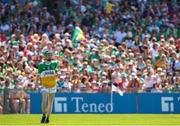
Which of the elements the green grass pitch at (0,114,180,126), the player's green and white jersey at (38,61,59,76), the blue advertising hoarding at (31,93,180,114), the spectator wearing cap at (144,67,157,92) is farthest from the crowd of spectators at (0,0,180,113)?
the player's green and white jersey at (38,61,59,76)

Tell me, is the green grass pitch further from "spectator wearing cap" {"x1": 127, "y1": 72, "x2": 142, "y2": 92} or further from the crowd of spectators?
"spectator wearing cap" {"x1": 127, "y1": 72, "x2": 142, "y2": 92}

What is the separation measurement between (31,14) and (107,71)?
7168mm

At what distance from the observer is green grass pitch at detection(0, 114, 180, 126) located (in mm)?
26656

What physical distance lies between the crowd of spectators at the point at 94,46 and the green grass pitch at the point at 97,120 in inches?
68.5

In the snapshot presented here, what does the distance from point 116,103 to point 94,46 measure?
415 centimetres

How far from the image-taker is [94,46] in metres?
37.6

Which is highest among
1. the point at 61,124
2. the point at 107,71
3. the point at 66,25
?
the point at 66,25

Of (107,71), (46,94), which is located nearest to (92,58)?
(107,71)

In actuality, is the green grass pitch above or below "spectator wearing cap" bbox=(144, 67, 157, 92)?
below

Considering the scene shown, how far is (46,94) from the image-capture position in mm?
27531

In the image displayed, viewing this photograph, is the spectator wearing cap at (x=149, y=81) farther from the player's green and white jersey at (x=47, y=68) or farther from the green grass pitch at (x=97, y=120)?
the player's green and white jersey at (x=47, y=68)

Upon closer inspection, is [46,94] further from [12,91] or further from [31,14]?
[31,14]

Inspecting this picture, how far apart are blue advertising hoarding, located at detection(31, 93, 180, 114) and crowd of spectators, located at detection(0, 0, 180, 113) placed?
10.1 inches

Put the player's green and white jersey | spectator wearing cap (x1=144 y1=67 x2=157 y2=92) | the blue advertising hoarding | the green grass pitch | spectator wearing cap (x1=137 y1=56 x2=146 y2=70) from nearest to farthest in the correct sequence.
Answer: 1. the green grass pitch
2. the player's green and white jersey
3. the blue advertising hoarding
4. spectator wearing cap (x1=144 y1=67 x2=157 y2=92)
5. spectator wearing cap (x1=137 y1=56 x2=146 y2=70)
